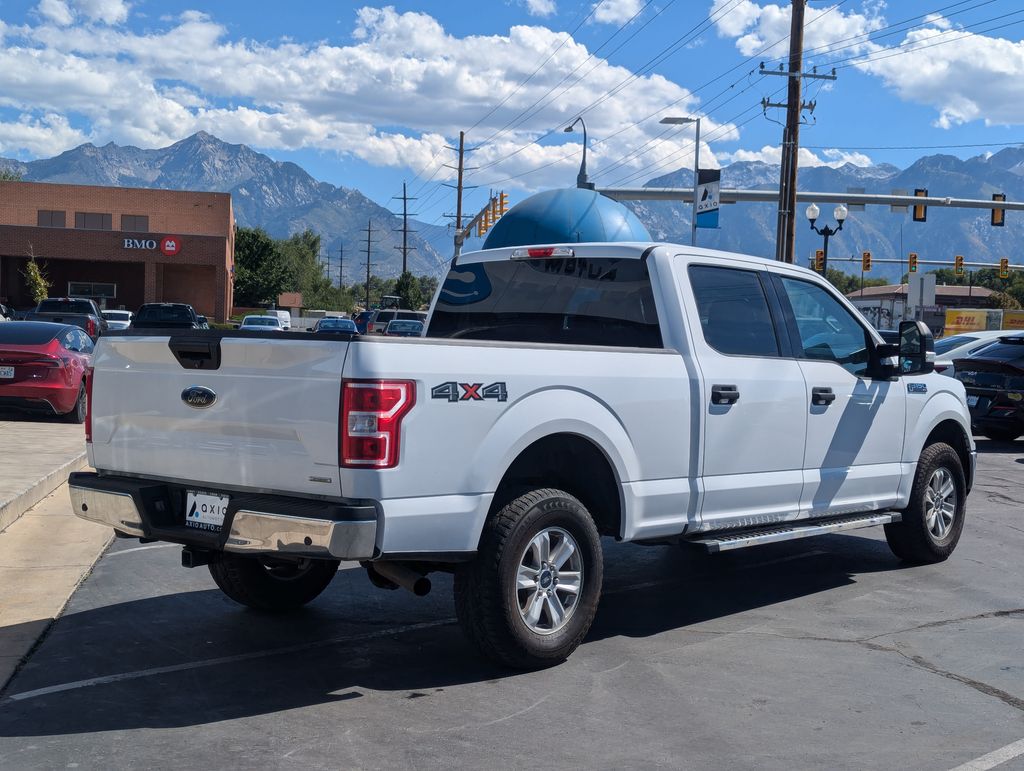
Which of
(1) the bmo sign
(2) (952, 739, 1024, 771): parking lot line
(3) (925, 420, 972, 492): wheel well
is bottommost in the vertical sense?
(2) (952, 739, 1024, 771): parking lot line

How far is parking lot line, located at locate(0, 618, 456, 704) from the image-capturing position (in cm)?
519

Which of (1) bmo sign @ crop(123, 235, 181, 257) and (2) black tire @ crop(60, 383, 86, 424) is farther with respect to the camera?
(1) bmo sign @ crop(123, 235, 181, 257)

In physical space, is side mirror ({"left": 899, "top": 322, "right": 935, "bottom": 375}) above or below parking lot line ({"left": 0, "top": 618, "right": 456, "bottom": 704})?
above

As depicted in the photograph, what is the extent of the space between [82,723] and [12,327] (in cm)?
1257

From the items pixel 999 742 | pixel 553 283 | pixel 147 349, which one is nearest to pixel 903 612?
pixel 999 742

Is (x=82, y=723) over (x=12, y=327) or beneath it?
beneath

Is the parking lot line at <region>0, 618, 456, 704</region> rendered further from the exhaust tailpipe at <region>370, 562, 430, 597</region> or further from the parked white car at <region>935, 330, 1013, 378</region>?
the parked white car at <region>935, 330, 1013, 378</region>

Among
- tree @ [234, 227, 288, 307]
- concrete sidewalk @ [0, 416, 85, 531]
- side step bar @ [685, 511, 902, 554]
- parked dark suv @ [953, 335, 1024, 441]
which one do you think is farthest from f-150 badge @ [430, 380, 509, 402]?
tree @ [234, 227, 288, 307]

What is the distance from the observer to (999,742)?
15.6ft

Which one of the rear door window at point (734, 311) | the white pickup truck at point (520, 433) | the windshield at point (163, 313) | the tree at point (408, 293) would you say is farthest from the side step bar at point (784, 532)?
the tree at point (408, 293)

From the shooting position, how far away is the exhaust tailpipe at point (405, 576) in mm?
5250

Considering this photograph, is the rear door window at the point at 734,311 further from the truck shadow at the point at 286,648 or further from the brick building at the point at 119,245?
the brick building at the point at 119,245

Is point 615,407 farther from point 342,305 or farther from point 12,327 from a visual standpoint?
point 342,305

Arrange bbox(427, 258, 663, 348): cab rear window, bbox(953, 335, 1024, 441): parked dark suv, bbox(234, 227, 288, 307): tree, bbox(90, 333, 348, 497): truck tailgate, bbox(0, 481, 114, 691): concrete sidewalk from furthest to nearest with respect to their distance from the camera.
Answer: bbox(234, 227, 288, 307): tree, bbox(953, 335, 1024, 441): parked dark suv, bbox(427, 258, 663, 348): cab rear window, bbox(0, 481, 114, 691): concrete sidewalk, bbox(90, 333, 348, 497): truck tailgate
